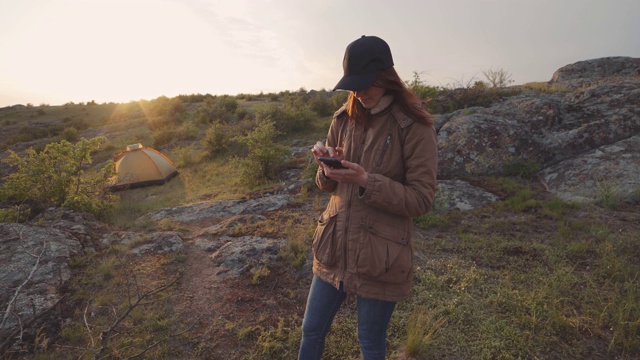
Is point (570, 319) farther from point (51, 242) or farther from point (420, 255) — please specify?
point (51, 242)

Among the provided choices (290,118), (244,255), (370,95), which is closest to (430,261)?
(244,255)

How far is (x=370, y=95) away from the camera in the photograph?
1.89 metres

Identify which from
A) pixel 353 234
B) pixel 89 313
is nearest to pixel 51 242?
pixel 89 313

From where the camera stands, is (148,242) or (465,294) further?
(148,242)

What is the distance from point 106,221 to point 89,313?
3.44 metres

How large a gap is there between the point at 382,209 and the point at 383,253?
240 millimetres

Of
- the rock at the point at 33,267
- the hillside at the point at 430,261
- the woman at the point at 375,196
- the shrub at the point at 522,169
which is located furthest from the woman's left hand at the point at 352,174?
the shrub at the point at 522,169

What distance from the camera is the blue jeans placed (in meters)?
1.89

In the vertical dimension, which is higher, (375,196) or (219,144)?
(375,196)

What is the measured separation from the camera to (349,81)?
1804 millimetres

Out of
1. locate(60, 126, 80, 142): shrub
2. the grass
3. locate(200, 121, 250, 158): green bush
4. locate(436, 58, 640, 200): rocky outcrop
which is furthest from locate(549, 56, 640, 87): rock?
locate(60, 126, 80, 142): shrub

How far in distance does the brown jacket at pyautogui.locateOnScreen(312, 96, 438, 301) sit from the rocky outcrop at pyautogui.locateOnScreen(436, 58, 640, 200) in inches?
234

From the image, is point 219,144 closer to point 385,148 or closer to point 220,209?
point 220,209

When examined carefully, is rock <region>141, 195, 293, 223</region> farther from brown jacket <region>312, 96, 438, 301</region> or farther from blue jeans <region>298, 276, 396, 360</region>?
brown jacket <region>312, 96, 438, 301</region>
